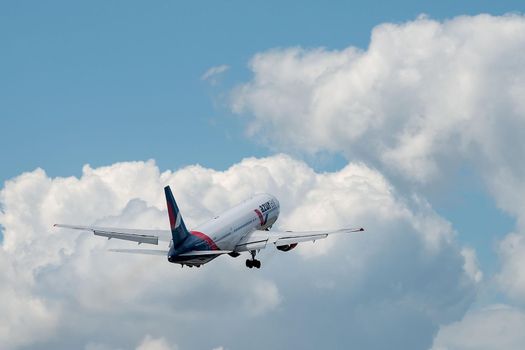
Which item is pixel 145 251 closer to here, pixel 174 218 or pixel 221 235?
pixel 174 218

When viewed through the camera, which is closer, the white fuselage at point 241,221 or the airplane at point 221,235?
the airplane at point 221,235

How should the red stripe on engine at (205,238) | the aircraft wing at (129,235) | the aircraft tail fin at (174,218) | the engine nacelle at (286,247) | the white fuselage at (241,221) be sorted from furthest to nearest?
the engine nacelle at (286,247) → the aircraft wing at (129,235) → the white fuselage at (241,221) → the red stripe on engine at (205,238) → the aircraft tail fin at (174,218)

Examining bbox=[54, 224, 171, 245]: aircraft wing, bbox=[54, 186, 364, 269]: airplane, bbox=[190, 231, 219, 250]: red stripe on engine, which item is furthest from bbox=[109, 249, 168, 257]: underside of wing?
bbox=[54, 224, 171, 245]: aircraft wing

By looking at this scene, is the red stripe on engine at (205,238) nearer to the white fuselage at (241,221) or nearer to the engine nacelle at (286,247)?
the white fuselage at (241,221)

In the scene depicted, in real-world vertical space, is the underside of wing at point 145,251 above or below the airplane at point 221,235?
below

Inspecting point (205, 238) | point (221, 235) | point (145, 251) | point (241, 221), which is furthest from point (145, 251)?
point (241, 221)

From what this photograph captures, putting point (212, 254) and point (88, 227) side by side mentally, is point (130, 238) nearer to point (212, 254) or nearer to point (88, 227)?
point (88, 227)

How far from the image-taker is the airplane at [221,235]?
127000 mm

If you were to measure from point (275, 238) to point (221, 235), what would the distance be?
26.0 ft

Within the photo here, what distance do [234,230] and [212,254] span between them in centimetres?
1366

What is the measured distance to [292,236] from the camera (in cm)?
13850

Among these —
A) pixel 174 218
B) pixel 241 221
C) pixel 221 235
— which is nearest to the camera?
pixel 174 218

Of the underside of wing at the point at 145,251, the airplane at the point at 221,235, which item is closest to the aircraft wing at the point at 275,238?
the airplane at the point at 221,235

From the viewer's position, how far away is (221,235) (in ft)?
447
